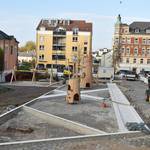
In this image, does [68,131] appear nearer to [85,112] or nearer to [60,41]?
[85,112]

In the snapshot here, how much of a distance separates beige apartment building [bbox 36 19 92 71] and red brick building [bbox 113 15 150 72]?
9357 mm

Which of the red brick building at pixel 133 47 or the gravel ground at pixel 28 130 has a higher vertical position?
the red brick building at pixel 133 47

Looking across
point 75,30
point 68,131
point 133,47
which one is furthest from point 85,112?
point 133,47

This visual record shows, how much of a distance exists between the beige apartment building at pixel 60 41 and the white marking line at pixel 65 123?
8528 centimetres

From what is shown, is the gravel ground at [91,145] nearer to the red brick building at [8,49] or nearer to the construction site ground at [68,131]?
the construction site ground at [68,131]

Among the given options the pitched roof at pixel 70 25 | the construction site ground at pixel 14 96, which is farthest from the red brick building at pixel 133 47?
the construction site ground at pixel 14 96

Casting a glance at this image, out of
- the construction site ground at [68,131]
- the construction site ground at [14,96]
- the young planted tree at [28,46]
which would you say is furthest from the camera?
the young planted tree at [28,46]

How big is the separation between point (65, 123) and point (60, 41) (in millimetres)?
91738

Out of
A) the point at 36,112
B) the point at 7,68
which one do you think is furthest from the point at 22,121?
the point at 7,68

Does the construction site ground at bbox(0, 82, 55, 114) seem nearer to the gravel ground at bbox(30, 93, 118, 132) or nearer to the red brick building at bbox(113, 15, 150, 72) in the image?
the gravel ground at bbox(30, 93, 118, 132)

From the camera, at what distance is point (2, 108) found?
19.0 meters

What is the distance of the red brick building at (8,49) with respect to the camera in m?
54.2

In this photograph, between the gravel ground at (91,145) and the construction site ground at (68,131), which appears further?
the construction site ground at (68,131)

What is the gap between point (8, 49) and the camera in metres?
56.8
